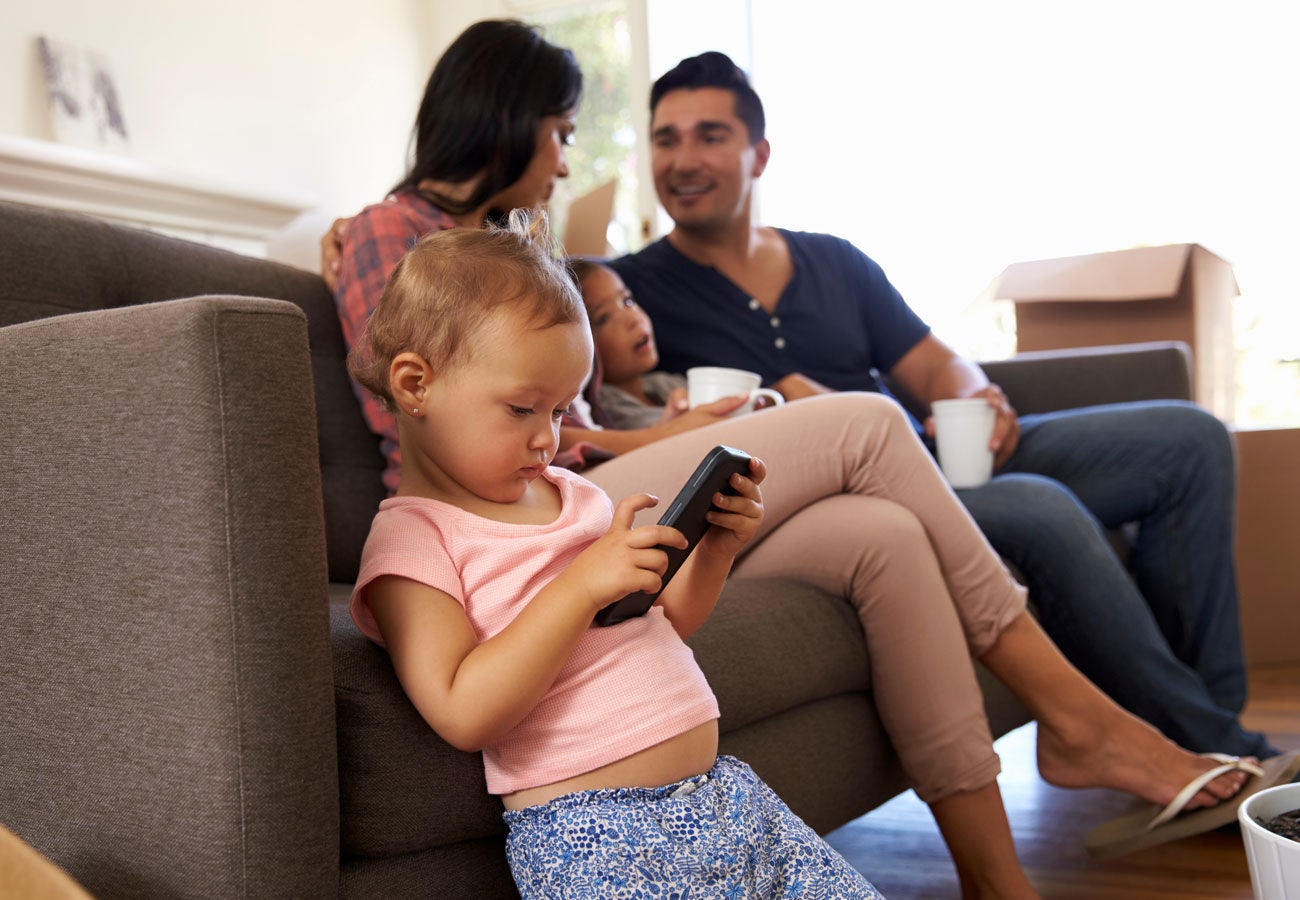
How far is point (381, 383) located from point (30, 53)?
198cm

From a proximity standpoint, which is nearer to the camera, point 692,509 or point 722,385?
point 692,509

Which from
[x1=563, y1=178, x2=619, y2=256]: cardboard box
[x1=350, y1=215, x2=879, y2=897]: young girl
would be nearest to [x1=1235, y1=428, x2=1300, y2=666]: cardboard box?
[x1=563, y1=178, x2=619, y2=256]: cardboard box

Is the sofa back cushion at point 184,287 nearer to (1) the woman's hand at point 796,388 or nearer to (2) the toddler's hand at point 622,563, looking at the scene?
(2) the toddler's hand at point 622,563

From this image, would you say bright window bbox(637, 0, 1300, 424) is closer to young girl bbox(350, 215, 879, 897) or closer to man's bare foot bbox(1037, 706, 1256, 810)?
man's bare foot bbox(1037, 706, 1256, 810)

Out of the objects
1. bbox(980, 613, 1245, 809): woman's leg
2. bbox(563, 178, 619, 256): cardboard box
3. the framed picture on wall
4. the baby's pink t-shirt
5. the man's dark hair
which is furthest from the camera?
the framed picture on wall

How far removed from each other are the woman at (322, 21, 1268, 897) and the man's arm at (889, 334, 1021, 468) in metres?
0.62

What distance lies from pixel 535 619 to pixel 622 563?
7 centimetres

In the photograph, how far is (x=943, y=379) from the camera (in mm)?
2053

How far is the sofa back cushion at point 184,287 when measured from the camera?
47.1 inches

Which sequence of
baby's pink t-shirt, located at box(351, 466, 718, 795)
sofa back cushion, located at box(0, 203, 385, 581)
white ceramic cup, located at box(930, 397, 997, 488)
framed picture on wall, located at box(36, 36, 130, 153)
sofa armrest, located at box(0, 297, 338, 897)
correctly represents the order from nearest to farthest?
sofa armrest, located at box(0, 297, 338, 897)
baby's pink t-shirt, located at box(351, 466, 718, 795)
sofa back cushion, located at box(0, 203, 385, 581)
white ceramic cup, located at box(930, 397, 997, 488)
framed picture on wall, located at box(36, 36, 130, 153)

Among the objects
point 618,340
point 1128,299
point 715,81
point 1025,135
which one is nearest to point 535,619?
point 618,340

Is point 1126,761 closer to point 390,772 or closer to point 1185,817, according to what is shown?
point 1185,817

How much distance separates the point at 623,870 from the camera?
0.76 m

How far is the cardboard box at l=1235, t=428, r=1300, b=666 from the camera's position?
2461 millimetres
